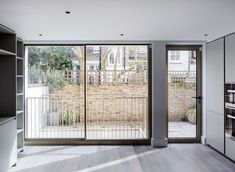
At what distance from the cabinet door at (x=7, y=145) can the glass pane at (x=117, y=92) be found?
190 cm

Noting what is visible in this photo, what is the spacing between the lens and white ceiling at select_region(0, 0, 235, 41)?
2.77m

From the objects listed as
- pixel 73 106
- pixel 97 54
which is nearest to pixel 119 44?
pixel 97 54

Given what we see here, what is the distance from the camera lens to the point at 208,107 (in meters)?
5.07

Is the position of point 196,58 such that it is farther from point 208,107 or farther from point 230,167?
point 230,167

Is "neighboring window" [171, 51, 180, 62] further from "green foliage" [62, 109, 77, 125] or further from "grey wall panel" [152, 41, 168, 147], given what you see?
"green foliage" [62, 109, 77, 125]

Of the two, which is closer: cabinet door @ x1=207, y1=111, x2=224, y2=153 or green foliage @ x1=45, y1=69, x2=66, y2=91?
cabinet door @ x1=207, y1=111, x2=224, y2=153

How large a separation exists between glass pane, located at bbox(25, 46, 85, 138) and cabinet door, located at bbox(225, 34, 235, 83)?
9.91ft

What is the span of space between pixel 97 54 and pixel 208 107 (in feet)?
8.97

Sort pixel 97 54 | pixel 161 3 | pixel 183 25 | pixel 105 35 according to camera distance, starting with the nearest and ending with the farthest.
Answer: pixel 161 3 < pixel 183 25 < pixel 105 35 < pixel 97 54

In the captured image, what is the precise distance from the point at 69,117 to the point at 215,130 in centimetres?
Result: 319

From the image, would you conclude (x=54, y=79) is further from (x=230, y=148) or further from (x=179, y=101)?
(x=230, y=148)

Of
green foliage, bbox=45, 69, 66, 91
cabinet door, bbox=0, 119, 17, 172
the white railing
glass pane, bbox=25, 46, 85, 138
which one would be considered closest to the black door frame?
the white railing

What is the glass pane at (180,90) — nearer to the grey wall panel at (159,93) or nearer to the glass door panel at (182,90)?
the glass door panel at (182,90)

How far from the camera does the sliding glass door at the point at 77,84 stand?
5410 mm
